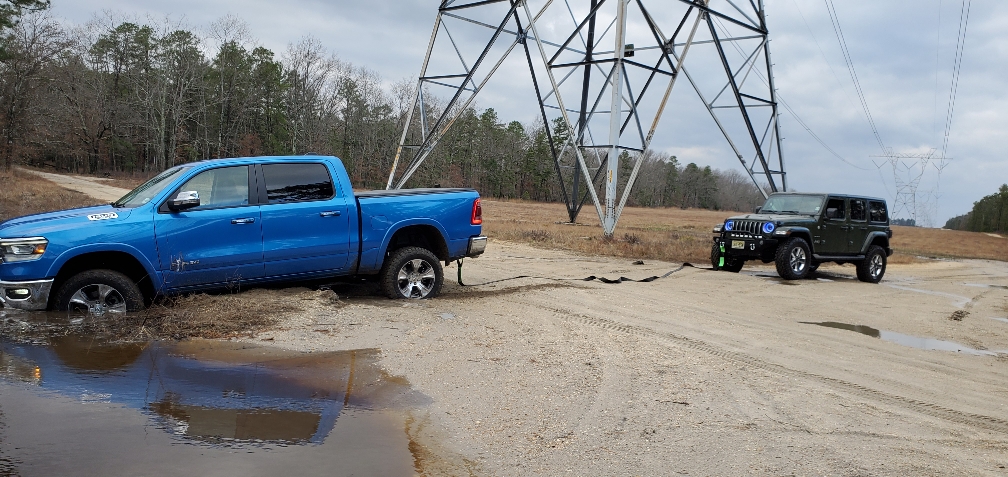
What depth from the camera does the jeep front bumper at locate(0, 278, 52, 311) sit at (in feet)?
22.5

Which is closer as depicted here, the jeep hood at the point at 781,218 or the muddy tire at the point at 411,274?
the muddy tire at the point at 411,274

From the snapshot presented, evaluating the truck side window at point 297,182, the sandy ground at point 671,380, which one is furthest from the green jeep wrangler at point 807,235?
the truck side window at point 297,182

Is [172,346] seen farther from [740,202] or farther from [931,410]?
[740,202]

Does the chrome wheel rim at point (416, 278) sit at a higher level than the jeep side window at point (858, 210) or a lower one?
lower

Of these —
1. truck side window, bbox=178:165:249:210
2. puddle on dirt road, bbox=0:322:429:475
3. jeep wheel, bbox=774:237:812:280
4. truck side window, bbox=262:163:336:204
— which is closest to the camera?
puddle on dirt road, bbox=0:322:429:475

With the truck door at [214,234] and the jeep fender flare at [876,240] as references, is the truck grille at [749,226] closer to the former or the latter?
the jeep fender flare at [876,240]

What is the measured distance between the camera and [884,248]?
1792cm

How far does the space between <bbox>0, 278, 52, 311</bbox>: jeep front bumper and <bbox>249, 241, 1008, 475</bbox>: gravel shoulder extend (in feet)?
6.93

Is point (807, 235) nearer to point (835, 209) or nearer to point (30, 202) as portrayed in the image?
point (835, 209)

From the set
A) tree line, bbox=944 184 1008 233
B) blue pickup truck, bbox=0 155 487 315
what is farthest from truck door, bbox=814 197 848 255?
tree line, bbox=944 184 1008 233

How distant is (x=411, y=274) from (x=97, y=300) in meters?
3.59

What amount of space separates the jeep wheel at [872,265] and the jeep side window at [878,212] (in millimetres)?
844

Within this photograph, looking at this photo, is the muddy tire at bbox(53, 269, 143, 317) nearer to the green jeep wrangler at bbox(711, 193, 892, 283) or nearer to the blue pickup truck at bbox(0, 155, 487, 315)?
the blue pickup truck at bbox(0, 155, 487, 315)

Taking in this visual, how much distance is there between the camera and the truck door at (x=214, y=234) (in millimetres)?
7543
